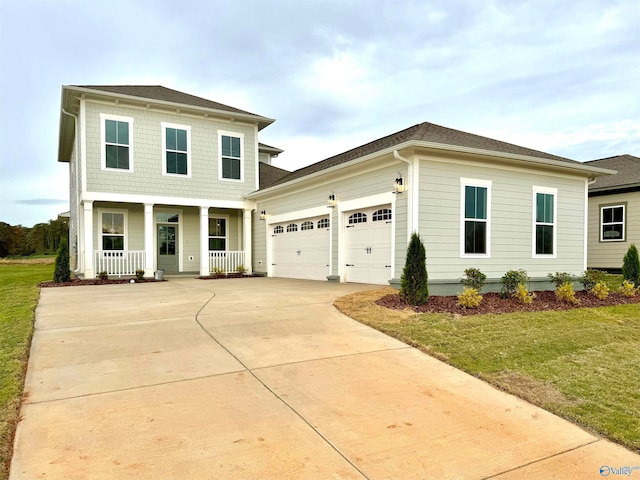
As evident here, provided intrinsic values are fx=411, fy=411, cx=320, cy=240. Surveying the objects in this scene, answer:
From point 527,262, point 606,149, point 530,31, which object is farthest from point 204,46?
point 606,149

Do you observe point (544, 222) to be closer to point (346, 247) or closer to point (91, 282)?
point (346, 247)

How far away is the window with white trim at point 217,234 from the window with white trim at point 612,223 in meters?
14.8

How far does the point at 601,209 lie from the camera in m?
15.6

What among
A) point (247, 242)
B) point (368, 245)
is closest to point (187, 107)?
point (247, 242)

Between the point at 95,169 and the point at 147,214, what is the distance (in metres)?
2.19

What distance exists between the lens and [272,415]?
327 centimetres

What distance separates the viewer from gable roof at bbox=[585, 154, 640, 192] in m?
14.5

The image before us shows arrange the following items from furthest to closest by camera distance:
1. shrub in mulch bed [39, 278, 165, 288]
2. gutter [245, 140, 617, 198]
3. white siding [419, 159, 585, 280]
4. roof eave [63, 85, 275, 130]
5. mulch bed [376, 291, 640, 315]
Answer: roof eave [63, 85, 275, 130] → shrub in mulch bed [39, 278, 165, 288] → white siding [419, 159, 585, 280] → gutter [245, 140, 617, 198] → mulch bed [376, 291, 640, 315]

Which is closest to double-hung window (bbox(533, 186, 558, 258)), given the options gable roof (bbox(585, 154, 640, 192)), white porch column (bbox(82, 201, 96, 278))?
gable roof (bbox(585, 154, 640, 192))

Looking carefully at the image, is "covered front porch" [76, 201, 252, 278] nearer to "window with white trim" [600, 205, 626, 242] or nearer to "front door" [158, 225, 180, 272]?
"front door" [158, 225, 180, 272]

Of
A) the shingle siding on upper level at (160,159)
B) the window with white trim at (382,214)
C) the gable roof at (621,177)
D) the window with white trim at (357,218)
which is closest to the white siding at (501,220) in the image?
the window with white trim at (382,214)

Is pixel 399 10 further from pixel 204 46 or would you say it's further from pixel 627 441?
pixel 627 441

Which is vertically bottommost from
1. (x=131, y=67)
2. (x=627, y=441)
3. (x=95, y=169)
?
(x=627, y=441)

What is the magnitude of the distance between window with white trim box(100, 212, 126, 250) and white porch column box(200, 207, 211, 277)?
2863mm
